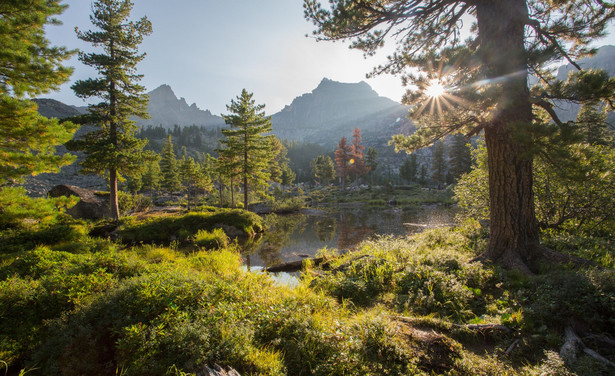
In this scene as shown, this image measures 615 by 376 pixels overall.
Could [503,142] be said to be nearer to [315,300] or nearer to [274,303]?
[315,300]

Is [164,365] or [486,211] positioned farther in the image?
[486,211]

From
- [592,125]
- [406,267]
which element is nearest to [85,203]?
[406,267]

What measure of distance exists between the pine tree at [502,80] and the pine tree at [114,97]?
592 inches

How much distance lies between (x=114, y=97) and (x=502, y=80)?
67.6 ft

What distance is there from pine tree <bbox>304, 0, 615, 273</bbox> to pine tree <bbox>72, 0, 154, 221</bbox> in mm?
15025

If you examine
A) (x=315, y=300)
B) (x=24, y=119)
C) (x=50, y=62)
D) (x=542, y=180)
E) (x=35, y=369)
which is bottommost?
(x=315, y=300)

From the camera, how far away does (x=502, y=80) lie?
5363 mm

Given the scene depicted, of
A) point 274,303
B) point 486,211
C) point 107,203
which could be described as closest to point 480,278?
point 274,303

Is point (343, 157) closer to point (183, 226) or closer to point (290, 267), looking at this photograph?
point (183, 226)

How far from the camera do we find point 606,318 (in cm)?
343

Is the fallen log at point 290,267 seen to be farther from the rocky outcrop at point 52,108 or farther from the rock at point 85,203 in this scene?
the rocky outcrop at point 52,108

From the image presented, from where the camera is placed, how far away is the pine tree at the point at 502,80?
17.3 feet

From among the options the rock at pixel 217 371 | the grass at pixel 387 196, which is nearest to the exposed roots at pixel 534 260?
the rock at pixel 217 371

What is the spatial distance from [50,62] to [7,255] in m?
5.92
